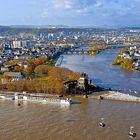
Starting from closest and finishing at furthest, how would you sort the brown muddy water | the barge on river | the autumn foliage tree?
1. the brown muddy water
2. the barge on river
3. the autumn foliage tree

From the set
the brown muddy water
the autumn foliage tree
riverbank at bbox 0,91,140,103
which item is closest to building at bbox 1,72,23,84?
riverbank at bbox 0,91,140,103

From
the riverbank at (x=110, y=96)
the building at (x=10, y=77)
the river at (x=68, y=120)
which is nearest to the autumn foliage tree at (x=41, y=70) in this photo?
the building at (x=10, y=77)

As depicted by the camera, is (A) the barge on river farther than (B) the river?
Yes

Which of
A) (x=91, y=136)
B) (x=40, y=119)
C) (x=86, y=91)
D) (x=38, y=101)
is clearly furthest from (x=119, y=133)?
(x=86, y=91)

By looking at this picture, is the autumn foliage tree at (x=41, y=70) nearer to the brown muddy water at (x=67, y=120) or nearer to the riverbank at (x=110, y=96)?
the riverbank at (x=110, y=96)

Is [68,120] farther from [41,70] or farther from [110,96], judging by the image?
[41,70]

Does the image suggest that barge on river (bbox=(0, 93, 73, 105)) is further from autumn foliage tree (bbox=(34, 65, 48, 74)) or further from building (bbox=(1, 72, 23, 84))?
autumn foliage tree (bbox=(34, 65, 48, 74))

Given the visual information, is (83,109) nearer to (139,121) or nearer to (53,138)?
(139,121)

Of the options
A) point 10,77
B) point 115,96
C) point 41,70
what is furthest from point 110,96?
point 41,70
